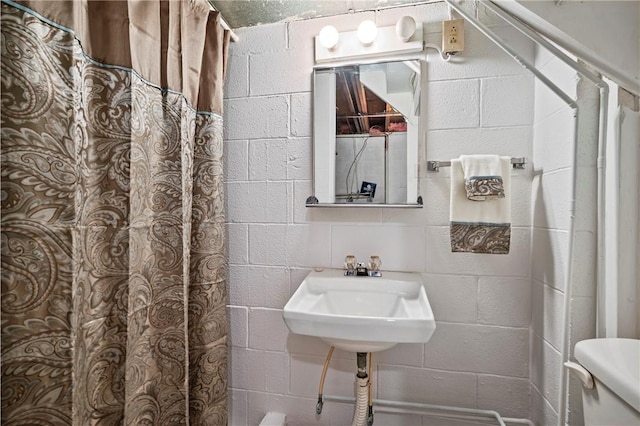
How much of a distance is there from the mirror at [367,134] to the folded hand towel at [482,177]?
19 centimetres

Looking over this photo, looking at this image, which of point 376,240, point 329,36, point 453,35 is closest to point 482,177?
point 376,240

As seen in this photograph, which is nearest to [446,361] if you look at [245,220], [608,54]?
[245,220]

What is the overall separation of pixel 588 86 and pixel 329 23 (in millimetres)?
994

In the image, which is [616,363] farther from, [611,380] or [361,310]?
[361,310]

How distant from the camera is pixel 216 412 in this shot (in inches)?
46.3

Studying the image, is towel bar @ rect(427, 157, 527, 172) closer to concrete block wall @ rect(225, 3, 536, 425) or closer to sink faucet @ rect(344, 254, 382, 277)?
concrete block wall @ rect(225, 3, 536, 425)

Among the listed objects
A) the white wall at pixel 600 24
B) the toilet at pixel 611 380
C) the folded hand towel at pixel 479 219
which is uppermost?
the white wall at pixel 600 24

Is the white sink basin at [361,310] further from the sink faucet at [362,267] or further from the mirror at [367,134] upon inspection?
the mirror at [367,134]

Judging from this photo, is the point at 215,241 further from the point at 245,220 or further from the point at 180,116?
the point at 180,116

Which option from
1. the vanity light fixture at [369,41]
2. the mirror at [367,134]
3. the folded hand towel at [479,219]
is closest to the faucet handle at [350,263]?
the mirror at [367,134]

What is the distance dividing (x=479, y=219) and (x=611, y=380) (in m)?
0.57

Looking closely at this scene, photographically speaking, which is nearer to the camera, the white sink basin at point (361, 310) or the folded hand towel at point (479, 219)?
the white sink basin at point (361, 310)

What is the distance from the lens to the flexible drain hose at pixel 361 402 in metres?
1.06

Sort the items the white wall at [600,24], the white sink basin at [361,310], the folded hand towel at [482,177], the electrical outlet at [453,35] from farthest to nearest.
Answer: the electrical outlet at [453,35]
the folded hand towel at [482,177]
the white sink basin at [361,310]
the white wall at [600,24]
